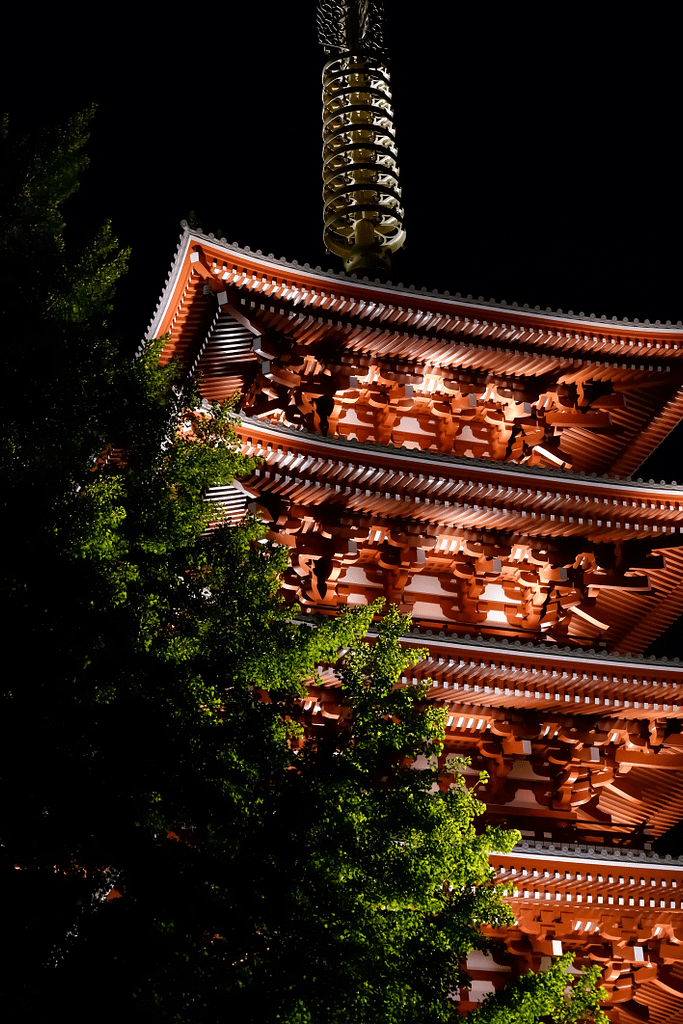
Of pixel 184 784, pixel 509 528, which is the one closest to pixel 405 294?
pixel 509 528

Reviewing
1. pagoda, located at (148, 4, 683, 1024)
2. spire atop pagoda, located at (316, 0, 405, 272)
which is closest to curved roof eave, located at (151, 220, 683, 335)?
pagoda, located at (148, 4, 683, 1024)

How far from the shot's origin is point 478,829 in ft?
39.8

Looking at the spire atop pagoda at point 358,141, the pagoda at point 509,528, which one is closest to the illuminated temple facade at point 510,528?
the pagoda at point 509,528

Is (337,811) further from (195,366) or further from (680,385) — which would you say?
(680,385)

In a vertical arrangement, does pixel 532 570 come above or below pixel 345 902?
above

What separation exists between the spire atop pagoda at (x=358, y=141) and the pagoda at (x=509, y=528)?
13.1ft

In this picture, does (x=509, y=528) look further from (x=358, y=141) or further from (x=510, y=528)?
(x=358, y=141)

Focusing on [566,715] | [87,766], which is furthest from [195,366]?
[87,766]

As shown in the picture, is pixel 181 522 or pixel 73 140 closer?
pixel 181 522

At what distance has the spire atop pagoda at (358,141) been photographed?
62.6 ft

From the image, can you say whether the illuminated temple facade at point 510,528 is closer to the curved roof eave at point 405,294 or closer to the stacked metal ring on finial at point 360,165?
the curved roof eave at point 405,294

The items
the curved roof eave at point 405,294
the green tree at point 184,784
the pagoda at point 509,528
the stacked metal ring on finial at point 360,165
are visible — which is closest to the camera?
the green tree at point 184,784

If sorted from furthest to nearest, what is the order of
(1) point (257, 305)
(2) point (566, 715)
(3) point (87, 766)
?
(1) point (257, 305) < (2) point (566, 715) < (3) point (87, 766)

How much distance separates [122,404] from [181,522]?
158 centimetres
